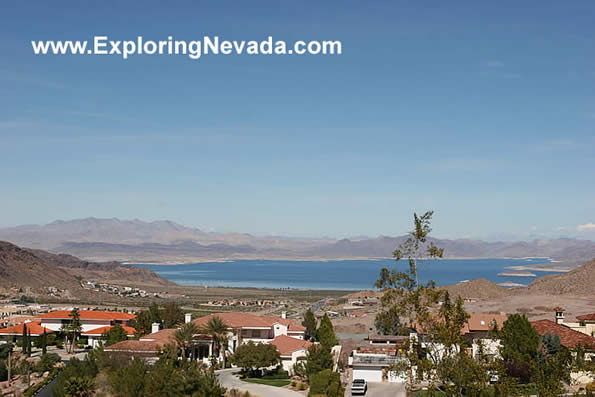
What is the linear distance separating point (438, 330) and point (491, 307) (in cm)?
7340

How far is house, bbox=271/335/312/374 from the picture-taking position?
48.8m

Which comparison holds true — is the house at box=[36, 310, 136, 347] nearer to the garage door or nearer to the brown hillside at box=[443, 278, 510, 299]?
the garage door

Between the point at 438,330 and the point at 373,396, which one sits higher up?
the point at 438,330

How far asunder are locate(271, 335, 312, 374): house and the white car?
6.25 m

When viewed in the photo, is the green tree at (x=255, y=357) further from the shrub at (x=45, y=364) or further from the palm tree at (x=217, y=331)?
the shrub at (x=45, y=364)

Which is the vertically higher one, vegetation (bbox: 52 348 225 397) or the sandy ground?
vegetation (bbox: 52 348 225 397)

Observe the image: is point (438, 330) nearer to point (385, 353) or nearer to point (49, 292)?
point (385, 353)

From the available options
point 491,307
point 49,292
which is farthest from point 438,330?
point 49,292

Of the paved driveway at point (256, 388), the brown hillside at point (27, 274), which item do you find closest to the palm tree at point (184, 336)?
the paved driveway at point (256, 388)

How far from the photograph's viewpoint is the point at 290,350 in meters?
49.7

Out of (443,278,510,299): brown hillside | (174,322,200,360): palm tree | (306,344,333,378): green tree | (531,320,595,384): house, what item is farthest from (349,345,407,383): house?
(443,278,510,299): brown hillside

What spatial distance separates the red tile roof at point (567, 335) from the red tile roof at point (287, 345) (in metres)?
17.1

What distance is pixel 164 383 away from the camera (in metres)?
34.1

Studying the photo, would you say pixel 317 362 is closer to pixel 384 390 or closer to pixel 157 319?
pixel 384 390
